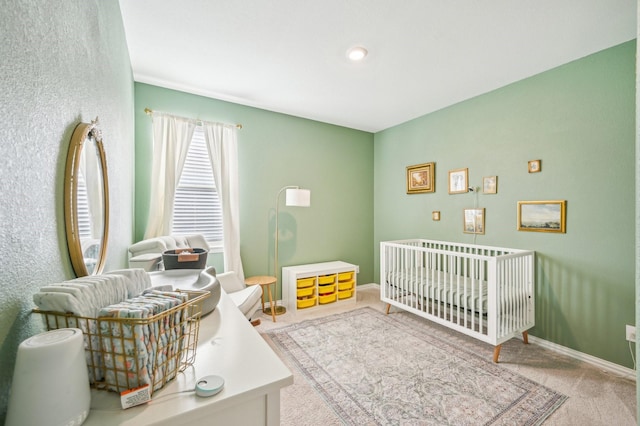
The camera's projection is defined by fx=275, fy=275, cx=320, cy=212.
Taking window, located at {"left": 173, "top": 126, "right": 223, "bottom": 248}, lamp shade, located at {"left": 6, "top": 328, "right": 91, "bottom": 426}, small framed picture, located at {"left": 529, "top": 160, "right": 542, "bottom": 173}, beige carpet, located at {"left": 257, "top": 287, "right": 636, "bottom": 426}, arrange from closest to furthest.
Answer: lamp shade, located at {"left": 6, "top": 328, "right": 91, "bottom": 426}, beige carpet, located at {"left": 257, "top": 287, "right": 636, "bottom": 426}, small framed picture, located at {"left": 529, "top": 160, "right": 542, "bottom": 173}, window, located at {"left": 173, "top": 126, "right": 223, "bottom": 248}

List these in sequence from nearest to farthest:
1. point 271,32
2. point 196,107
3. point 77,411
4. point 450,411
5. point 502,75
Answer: point 77,411
point 450,411
point 271,32
point 502,75
point 196,107

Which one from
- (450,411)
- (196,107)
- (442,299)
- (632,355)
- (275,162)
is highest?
(196,107)

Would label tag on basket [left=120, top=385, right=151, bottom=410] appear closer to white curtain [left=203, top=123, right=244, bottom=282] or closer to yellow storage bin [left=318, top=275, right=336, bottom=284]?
white curtain [left=203, top=123, right=244, bottom=282]

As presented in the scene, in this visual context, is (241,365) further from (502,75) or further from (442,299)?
(502,75)

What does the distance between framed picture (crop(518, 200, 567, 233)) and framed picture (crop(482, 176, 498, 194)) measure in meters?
0.28

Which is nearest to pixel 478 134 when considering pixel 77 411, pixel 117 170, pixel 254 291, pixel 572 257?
pixel 572 257

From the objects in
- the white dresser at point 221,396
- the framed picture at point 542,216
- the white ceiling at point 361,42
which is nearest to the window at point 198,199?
the white ceiling at point 361,42

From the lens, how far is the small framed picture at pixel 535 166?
2518 mm

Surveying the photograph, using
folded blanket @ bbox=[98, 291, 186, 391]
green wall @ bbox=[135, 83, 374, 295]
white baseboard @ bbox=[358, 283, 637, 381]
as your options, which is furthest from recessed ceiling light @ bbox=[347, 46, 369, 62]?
white baseboard @ bbox=[358, 283, 637, 381]

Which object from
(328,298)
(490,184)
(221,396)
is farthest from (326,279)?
(221,396)

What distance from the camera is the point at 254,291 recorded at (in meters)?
2.42

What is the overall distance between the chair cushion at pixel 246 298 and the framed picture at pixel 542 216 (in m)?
2.56

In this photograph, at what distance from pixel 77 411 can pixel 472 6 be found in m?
2.48

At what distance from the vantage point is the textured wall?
0.54 metres
